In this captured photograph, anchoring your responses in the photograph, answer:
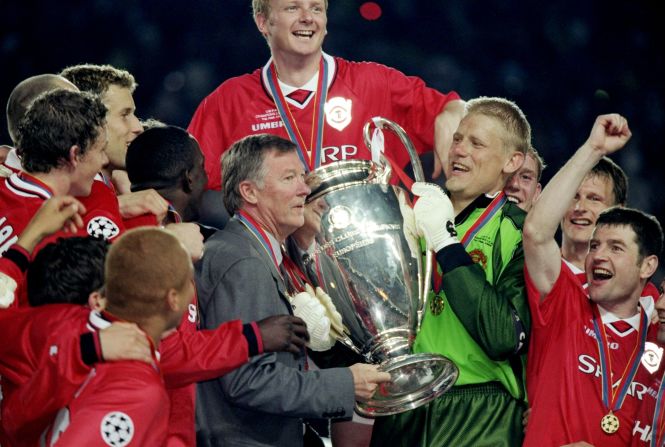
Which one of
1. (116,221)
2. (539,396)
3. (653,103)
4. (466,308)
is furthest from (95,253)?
(653,103)

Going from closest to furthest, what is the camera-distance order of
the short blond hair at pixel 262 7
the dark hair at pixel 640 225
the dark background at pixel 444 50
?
the dark hair at pixel 640 225 → the short blond hair at pixel 262 7 → the dark background at pixel 444 50

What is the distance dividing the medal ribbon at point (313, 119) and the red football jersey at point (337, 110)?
0.06 feet

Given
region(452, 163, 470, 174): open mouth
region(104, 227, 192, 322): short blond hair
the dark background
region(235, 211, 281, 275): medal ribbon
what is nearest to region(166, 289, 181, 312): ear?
region(104, 227, 192, 322): short blond hair

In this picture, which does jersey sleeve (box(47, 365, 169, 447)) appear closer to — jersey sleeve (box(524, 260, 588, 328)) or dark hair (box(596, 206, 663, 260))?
jersey sleeve (box(524, 260, 588, 328))

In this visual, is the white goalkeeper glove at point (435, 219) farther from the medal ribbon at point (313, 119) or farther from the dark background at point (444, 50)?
the dark background at point (444, 50)

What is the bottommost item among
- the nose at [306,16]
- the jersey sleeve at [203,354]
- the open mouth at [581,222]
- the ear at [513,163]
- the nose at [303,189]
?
the jersey sleeve at [203,354]

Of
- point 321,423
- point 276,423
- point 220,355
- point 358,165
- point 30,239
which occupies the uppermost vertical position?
point 358,165

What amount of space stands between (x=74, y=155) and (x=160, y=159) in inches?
11.1

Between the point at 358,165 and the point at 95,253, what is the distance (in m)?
0.79

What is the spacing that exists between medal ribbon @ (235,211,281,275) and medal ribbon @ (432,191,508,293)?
0.46 m

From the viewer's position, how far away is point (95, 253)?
2.73 metres

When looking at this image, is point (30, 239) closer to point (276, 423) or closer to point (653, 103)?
point (276, 423)

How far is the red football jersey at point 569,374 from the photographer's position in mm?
3201

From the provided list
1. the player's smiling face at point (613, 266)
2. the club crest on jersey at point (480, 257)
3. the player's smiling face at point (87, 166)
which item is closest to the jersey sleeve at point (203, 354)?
the player's smiling face at point (87, 166)
